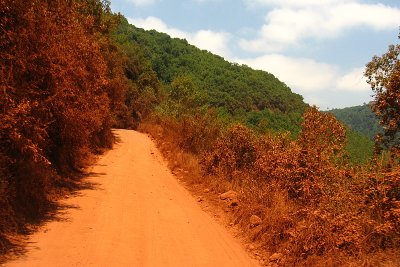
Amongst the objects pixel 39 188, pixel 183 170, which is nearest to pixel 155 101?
pixel 183 170

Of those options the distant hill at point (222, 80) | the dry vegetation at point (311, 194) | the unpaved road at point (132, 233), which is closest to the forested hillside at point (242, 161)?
the dry vegetation at point (311, 194)

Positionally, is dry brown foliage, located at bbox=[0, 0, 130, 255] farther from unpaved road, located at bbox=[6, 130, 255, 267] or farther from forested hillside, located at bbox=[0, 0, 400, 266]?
unpaved road, located at bbox=[6, 130, 255, 267]

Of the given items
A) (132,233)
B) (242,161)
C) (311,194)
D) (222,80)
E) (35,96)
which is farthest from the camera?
(222,80)

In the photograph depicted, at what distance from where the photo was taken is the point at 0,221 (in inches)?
278

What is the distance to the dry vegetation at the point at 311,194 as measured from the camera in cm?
674

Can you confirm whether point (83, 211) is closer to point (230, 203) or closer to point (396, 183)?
point (230, 203)

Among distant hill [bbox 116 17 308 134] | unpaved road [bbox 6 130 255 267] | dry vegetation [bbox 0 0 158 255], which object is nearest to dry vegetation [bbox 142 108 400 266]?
unpaved road [bbox 6 130 255 267]

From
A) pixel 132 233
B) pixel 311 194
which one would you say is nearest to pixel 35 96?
pixel 132 233

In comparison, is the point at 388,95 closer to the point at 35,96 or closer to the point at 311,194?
the point at 311,194

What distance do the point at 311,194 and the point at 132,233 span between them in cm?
388

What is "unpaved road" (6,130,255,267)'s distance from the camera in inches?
267

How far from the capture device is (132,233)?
8156mm

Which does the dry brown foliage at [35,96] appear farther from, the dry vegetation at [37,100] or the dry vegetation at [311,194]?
the dry vegetation at [311,194]

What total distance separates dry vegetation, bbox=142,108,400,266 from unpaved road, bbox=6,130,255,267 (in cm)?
98
